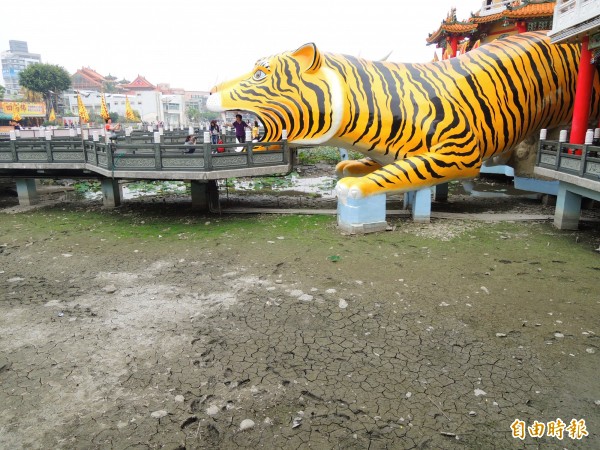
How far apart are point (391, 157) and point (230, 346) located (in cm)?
668

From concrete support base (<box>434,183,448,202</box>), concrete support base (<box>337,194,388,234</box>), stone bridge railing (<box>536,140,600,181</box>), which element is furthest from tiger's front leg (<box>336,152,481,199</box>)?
concrete support base (<box>434,183,448,202</box>)

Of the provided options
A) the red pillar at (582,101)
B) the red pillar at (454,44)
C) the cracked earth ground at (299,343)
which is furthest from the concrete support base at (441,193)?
the red pillar at (454,44)

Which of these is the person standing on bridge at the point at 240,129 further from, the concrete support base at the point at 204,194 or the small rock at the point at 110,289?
the small rock at the point at 110,289

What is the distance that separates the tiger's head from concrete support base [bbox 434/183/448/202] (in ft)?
15.9

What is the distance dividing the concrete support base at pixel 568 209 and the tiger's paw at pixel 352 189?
4.23 metres

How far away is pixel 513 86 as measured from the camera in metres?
10.2

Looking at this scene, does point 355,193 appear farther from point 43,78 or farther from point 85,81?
point 85,81

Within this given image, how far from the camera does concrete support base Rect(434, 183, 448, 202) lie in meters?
13.3

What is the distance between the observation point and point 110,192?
495 inches

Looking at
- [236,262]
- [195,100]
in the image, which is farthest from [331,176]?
[195,100]

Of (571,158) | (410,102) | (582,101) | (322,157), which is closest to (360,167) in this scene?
(410,102)

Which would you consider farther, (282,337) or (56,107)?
(56,107)

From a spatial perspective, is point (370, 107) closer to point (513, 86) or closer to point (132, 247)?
point (513, 86)

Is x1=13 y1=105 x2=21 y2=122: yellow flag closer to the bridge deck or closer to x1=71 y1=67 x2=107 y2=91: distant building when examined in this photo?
x1=71 y1=67 x2=107 y2=91: distant building
